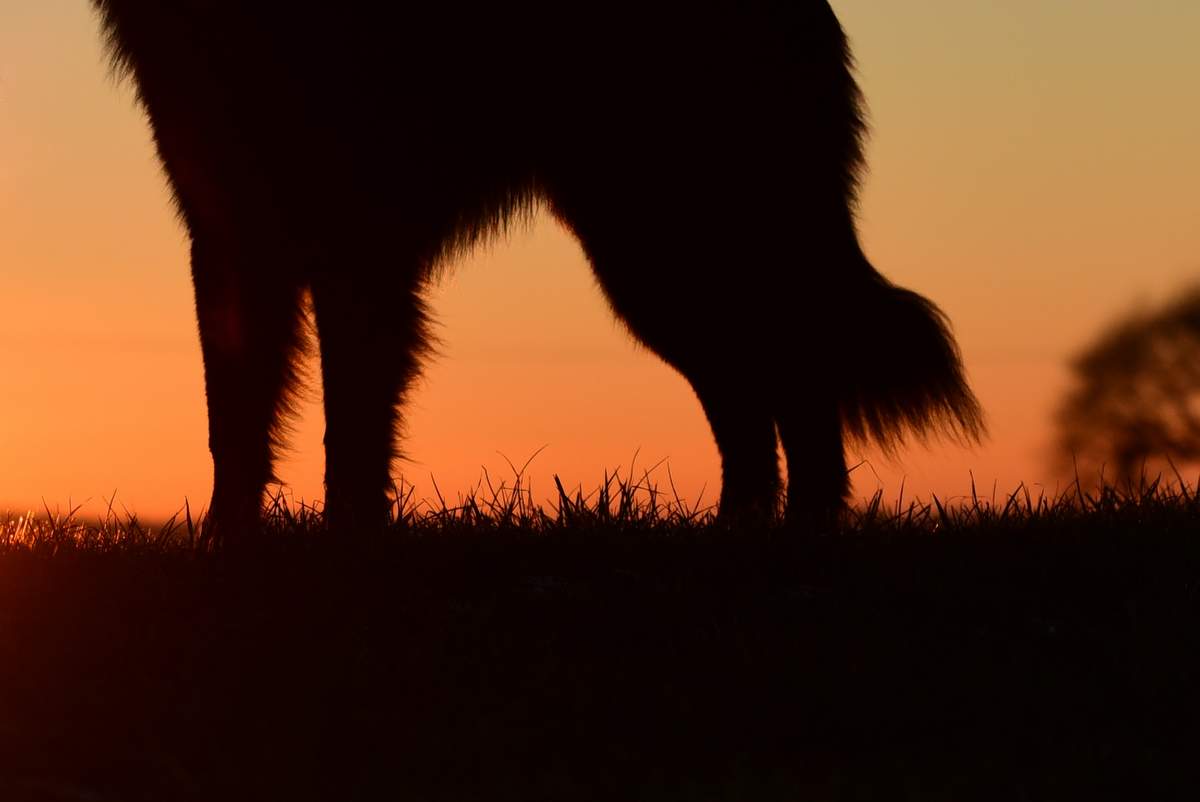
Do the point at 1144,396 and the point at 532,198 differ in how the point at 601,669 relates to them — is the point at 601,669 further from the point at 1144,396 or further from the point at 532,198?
the point at 1144,396

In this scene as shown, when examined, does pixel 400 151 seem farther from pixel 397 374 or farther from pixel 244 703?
pixel 244 703

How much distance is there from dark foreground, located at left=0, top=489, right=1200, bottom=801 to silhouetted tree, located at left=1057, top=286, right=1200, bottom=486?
7.57 meters

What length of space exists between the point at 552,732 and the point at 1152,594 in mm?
1198

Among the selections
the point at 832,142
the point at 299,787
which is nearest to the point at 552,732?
the point at 299,787

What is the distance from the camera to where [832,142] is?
3824 millimetres

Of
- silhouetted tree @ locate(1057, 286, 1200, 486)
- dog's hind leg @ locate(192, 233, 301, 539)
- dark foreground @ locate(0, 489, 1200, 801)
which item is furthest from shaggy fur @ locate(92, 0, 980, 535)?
silhouetted tree @ locate(1057, 286, 1200, 486)

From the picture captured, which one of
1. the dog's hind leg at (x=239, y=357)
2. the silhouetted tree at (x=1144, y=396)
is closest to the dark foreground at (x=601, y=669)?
the dog's hind leg at (x=239, y=357)

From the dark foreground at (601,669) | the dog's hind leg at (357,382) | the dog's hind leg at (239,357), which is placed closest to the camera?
the dark foreground at (601,669)

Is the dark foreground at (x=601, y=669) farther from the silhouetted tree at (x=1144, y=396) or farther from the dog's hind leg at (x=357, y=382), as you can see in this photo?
the silhouetted tree at (x=1144, y=396)

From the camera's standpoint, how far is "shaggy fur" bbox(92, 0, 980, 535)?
10.7 feet

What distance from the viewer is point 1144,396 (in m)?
9.90

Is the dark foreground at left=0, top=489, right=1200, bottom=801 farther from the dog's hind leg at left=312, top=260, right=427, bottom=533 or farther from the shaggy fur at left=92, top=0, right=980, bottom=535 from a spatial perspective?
the shaggy fur at left=92, top=0, right=980, bottom=535

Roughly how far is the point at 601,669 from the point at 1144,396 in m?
8.84

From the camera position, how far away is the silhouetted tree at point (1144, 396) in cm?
983
